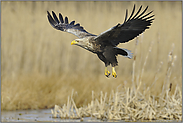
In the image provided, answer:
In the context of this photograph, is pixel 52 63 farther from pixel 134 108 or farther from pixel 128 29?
pixel 128 29

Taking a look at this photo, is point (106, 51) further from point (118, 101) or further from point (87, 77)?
point (87, 77)

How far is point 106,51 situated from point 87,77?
5.27 meters

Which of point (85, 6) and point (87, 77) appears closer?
point (87, 77)

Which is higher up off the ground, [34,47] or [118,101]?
[34,47]

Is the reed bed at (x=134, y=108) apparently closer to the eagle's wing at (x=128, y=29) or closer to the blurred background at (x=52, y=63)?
the blurred background at (x=52, y=63)

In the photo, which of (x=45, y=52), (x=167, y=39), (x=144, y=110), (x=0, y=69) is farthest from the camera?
(x=167, y=39)

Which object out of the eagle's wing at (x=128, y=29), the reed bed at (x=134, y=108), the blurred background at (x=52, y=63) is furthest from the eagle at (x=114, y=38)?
the blurred background at (x=52, y=63)

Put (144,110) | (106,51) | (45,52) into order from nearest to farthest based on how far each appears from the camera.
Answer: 1. (106,51)
2. (144,110)
3. (45,52)

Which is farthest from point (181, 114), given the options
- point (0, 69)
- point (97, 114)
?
point (0, 69)

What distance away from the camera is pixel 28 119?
24.7 ft

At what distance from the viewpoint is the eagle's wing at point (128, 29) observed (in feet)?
13.6

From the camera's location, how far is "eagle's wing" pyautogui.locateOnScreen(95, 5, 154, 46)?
416cm

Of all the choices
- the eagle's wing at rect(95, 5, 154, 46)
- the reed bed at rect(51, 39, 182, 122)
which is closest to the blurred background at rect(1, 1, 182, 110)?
the reed bed at rect(51, 39, 182, 122)

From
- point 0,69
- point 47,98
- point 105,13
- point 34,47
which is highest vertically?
point 105,13
